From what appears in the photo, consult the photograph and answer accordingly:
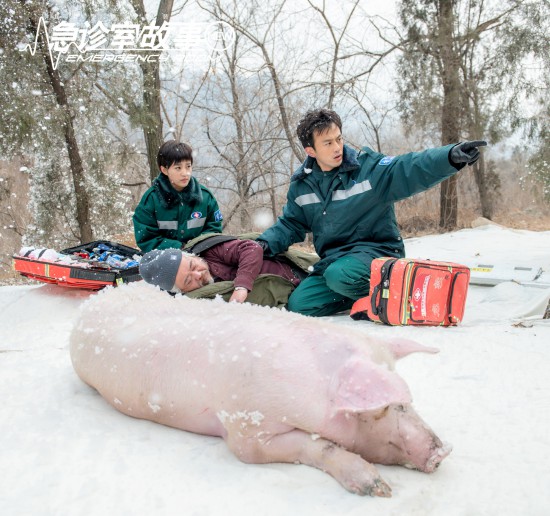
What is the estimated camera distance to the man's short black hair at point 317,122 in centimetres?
299

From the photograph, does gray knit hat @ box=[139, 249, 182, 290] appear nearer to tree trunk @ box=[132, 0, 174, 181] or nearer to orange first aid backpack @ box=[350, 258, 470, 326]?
orange first aid backpack @ box=[350, 258, 470, 326]

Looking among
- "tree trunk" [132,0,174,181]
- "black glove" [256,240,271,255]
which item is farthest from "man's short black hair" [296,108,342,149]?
"tree trunk" [132,0,174,181]

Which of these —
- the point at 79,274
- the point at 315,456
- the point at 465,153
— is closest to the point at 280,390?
the point at 315,456

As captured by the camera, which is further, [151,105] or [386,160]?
[151,105]

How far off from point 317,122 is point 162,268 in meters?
1.24

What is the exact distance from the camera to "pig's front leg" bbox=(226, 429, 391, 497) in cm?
119

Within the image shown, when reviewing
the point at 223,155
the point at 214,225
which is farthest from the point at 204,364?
the point at 223,155

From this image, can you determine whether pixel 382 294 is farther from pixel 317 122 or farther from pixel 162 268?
pixel 162 268

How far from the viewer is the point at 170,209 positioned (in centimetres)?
389

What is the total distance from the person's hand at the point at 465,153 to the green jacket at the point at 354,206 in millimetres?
196

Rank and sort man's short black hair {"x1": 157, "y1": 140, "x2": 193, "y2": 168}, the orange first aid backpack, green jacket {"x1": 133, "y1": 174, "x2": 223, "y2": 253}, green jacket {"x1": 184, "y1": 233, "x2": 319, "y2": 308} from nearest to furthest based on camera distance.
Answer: the orange first aid backpack
green jacket {"x1": 184, "y1": 233, "x2": 319, "y2": 308}
man's short black hair {"x1": 157, "y1": 140, "x2": 193, "y2": 168}
green jacket {"x1": 133, "y1": 174, "x2": 223, "y2": 253}

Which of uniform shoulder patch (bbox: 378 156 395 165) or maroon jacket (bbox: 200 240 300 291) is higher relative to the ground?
uniform shoulder patch (bbox: 378 156 395 165)

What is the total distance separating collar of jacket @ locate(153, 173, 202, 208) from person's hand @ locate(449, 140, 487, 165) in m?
1.97

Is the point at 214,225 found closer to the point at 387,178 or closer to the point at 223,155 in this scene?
the point at 387,178
